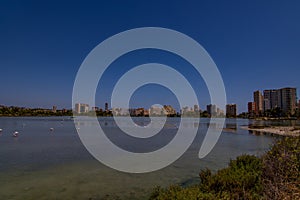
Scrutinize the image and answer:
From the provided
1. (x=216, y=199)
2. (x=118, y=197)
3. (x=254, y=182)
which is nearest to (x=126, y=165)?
(x=118, y=197)

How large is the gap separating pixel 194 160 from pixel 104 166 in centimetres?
627

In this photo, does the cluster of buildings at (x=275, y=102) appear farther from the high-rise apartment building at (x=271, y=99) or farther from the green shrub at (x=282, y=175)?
the green shrub at (x=282, y=175)

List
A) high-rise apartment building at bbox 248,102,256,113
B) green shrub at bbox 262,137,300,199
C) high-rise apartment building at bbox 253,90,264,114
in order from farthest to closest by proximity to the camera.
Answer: high-rise apartment building at bbox 248,102,256,113 < high-rise apartment building at bbox 253,90,264,114 < green shrub at bbox 262,137,300,199

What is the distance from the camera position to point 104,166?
13.4 m

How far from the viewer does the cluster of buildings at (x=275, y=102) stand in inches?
5655

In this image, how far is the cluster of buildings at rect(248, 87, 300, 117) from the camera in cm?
14362

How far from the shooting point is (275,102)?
522 ft

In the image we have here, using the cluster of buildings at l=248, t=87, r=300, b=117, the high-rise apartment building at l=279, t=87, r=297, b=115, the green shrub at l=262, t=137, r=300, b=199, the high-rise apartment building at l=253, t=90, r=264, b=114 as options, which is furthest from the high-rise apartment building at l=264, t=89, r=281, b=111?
the green shrub at l=262, t=137, r=300, b=199

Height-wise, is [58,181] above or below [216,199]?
below

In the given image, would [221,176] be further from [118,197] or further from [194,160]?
[194,160]

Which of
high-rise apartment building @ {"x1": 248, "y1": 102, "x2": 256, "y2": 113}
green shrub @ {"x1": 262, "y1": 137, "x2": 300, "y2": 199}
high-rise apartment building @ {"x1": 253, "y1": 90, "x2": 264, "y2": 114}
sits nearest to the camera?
green shrub @ {"x1": 262, "y1": 137, "x2": 300, "y2": 199}

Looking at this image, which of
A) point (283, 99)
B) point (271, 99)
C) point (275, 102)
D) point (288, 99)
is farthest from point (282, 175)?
point (271, 99)

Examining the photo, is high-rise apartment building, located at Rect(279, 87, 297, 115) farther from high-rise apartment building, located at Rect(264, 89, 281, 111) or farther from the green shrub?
the green shrub

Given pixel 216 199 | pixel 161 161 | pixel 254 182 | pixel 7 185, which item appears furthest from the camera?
pixel 161 161
